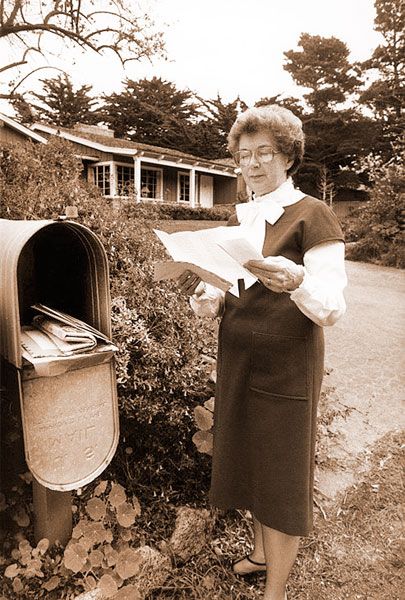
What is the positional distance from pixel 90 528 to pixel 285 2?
7.97 feet

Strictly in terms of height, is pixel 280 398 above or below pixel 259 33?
below

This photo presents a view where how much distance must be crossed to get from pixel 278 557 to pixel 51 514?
81 cm

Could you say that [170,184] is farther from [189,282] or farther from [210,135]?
[189,282]

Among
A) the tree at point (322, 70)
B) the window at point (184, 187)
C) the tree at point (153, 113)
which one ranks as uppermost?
the tree at point (153, 113)

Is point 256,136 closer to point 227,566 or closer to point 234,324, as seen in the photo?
point 234,324

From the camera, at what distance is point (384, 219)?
13.1 metres

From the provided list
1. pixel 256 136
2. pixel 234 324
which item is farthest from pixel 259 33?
pixel 234 324

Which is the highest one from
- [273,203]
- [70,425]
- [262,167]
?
[262,167]

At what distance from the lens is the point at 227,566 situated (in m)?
1.95

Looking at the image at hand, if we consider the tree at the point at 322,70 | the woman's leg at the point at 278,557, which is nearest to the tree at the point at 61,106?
the tree at the point at 322,70

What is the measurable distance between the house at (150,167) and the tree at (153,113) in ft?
1.58

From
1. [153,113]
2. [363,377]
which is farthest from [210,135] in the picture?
[363,377]

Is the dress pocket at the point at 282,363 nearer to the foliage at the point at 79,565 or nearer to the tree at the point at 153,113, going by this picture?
the foliage at the point at 79,565

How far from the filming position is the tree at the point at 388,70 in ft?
15.7
